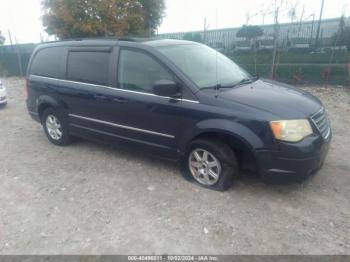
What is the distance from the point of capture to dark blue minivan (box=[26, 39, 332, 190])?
325 cm

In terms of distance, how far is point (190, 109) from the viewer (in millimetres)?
3588

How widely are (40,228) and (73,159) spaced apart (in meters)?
1.85

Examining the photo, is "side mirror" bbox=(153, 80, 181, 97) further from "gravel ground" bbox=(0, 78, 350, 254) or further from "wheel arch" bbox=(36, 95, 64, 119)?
"wheel arch" bbox=(36, 95, 64, 119)

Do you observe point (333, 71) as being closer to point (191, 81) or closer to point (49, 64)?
point (191, 81)

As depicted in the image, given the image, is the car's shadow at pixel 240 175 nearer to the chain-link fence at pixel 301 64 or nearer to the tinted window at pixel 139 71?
the tinted window at pixel 139 71

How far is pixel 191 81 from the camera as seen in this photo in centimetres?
365

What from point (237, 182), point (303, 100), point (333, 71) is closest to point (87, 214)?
point (237, 182)

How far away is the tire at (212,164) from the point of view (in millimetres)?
3547

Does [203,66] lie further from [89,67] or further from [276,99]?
[89,67]

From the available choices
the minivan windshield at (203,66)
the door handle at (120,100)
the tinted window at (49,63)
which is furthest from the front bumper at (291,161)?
the tinted window at (49,63)

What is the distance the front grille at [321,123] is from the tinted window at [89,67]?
2.75 meters

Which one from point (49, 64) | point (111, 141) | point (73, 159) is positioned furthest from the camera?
point (49, 64)

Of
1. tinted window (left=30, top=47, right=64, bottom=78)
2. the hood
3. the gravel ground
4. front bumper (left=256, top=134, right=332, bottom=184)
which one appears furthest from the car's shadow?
tinted window (left=30, top=47, right=64, bottom=78)

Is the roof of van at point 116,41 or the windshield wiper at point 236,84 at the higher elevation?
the roof of van at point 116,41
